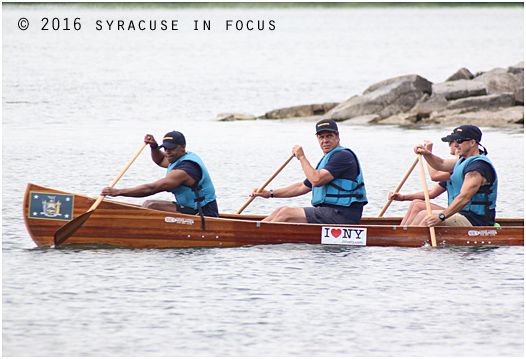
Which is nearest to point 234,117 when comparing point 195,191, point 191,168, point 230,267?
point 195,191

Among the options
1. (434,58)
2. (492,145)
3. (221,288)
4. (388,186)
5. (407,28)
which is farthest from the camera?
(407,28)

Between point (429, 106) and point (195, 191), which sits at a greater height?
point (429, 106)

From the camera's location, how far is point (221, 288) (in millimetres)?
9234

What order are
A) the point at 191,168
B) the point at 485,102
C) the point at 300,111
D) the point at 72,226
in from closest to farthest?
the point at 72,226
the point at 191,168
the point at 485,102
the point at 300,111

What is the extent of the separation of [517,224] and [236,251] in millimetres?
4017

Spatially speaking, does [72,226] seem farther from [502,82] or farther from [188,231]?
[502,82]

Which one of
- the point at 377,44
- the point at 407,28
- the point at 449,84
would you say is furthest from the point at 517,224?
the point at 407,28

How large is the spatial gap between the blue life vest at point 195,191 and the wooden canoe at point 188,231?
23 centimetres

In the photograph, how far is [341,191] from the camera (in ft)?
34.3

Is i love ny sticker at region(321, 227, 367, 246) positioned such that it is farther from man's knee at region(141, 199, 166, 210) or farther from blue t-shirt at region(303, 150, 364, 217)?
man's knee at region(141, 199, 166, 210)

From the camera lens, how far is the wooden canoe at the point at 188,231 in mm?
10227

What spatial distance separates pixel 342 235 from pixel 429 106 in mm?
19037

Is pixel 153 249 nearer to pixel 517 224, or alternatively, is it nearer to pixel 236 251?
pixel 236 251

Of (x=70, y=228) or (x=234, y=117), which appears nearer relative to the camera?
(x=70, y=228)
